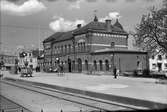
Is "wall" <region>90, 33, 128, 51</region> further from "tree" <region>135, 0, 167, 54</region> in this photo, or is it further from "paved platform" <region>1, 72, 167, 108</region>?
"paved platform" <region>1, 72, 167, 108</region>

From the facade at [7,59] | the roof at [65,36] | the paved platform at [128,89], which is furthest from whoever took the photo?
the roof at [65,36]

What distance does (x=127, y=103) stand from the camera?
10.6 meters

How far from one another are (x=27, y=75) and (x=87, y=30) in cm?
1542

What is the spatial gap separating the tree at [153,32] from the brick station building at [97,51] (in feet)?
43.7

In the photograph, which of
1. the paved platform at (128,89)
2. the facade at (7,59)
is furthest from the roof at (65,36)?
the paved platform at (128,89)

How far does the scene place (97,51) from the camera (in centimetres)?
4541

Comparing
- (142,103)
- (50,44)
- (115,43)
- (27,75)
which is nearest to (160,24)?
(142,103)

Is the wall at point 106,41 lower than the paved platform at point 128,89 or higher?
higher

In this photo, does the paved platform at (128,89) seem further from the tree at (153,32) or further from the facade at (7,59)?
the facade at (7,59)

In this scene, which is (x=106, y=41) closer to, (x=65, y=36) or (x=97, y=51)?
(x=97, y=51)

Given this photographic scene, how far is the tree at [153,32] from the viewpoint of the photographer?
26375 mm

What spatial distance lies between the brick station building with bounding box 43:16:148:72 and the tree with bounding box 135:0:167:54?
1331cm

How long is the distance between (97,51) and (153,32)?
752 inches

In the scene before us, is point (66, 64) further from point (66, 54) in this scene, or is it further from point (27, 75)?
point (27, 75)
